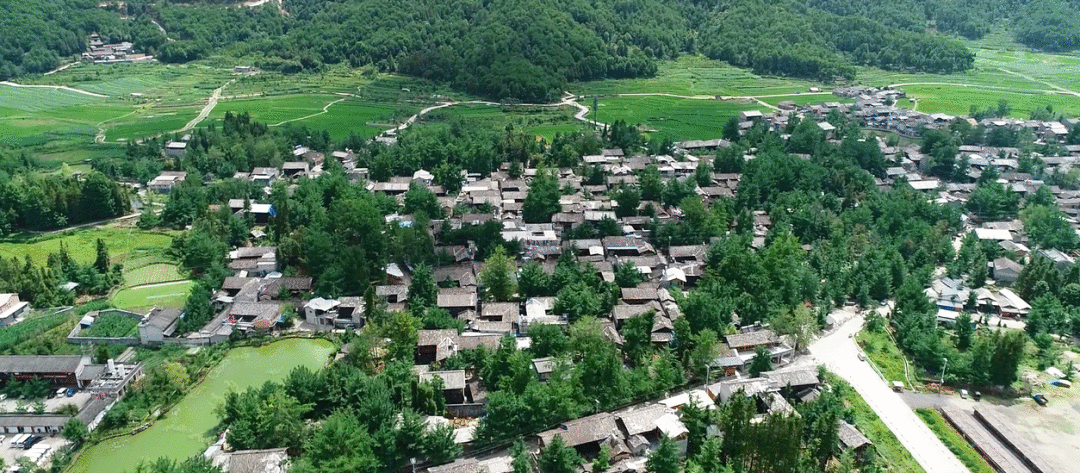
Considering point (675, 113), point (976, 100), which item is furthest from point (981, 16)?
point (675, 113)

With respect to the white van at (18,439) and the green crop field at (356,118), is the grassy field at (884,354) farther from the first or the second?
the green crop field at (356,118)

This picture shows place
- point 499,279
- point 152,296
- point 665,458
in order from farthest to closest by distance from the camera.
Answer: point 152,296
point 499,279
point 665,458

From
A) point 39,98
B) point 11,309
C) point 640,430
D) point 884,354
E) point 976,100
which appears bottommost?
point 884,354

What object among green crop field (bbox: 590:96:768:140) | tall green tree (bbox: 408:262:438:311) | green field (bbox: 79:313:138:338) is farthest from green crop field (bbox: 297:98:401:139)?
green field (bbox: 79:313:138:338)

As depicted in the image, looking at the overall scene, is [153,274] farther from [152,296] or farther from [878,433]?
[878,433]

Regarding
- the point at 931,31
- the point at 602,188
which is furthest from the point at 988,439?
the point at 931,31

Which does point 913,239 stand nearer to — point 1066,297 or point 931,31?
point 1066,297

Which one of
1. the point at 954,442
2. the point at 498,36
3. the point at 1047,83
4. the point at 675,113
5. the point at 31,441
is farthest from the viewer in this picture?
the point at 498,36

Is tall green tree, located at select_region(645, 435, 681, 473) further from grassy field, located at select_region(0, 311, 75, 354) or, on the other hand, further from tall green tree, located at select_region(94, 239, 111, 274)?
tall green tree, located at select_region(94, 239, 111, 274)
